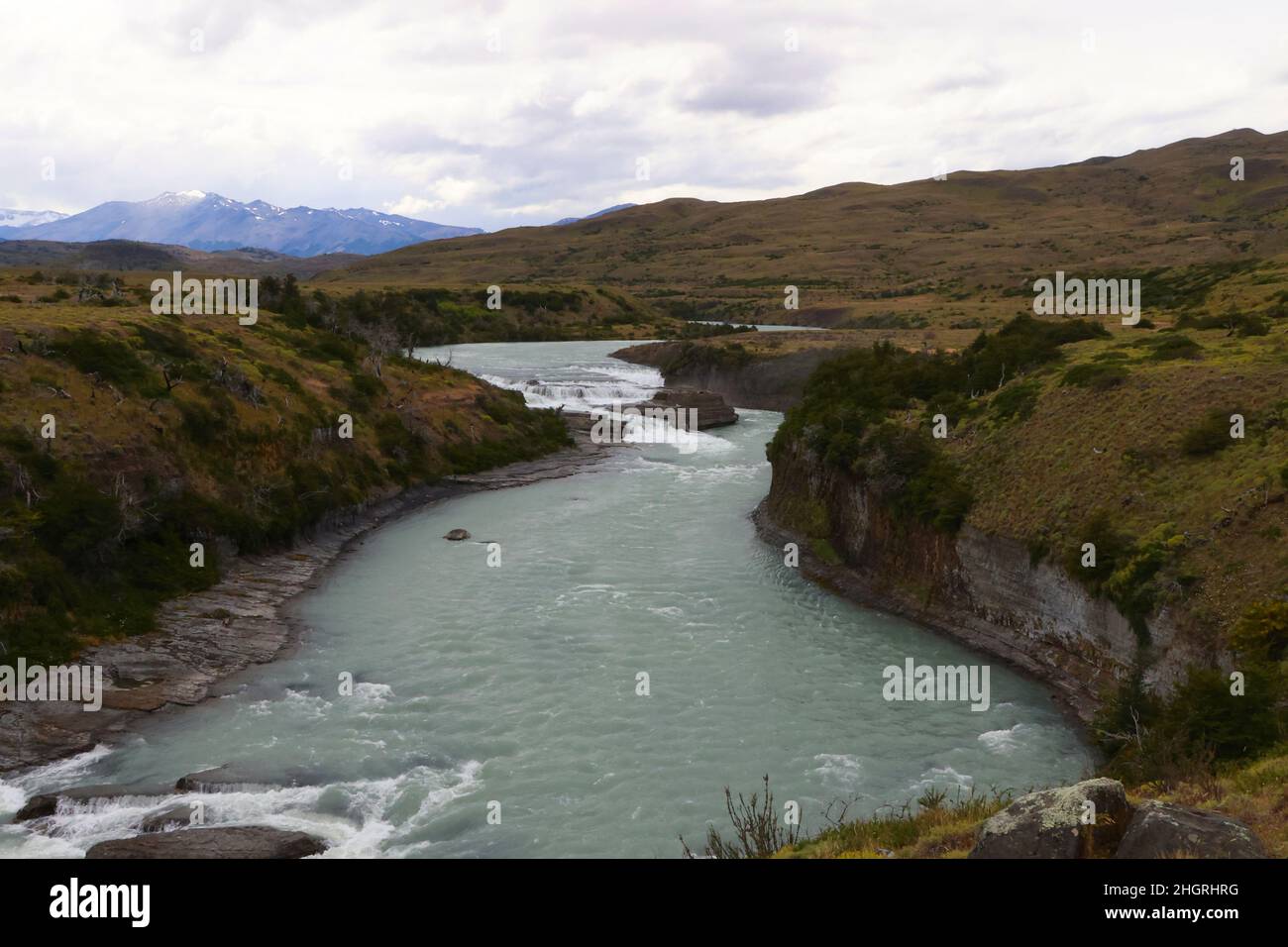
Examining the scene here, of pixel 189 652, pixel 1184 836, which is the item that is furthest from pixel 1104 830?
pixel 189 652

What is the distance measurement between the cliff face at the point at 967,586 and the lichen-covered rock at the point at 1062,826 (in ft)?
39.6

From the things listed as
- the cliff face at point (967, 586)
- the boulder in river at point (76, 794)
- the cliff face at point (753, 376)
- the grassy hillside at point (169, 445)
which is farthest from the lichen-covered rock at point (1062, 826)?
the cliff face at point (753, 376)

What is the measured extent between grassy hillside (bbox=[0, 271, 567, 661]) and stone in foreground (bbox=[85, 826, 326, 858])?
9.63 metres

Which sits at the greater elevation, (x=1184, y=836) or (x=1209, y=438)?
(x=1209, y=438)

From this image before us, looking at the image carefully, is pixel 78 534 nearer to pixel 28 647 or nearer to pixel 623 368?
pixel 28 647

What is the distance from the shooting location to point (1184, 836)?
937 centimetres

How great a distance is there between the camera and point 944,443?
32.5 m

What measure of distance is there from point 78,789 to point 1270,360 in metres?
33.6

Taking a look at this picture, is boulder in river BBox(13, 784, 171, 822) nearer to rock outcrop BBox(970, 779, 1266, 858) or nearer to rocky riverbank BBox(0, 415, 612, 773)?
rocky riverbank BBox(0, 415, 612, 773)

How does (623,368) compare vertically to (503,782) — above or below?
above

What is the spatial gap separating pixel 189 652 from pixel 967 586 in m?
22.5

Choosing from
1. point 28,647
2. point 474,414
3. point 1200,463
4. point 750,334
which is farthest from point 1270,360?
point 750,334

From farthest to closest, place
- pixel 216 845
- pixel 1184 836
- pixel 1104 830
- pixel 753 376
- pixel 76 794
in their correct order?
1. pixel 753 376
2. pixel 76 794
3. pixel 216 845
4. pixel 1104 830
5. pixel 1184 836

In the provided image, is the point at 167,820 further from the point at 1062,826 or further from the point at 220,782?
the point at 1062,826
